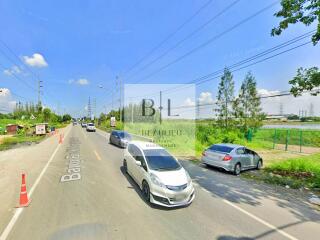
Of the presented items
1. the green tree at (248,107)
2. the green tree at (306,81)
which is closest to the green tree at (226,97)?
the green tree at (248,107)

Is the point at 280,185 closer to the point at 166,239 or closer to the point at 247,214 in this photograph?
the point at 247,214

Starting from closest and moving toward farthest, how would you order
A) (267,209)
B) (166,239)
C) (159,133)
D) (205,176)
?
(166,239) < (267,209) < (205,176) < (159,133)

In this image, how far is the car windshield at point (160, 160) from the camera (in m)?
7.07

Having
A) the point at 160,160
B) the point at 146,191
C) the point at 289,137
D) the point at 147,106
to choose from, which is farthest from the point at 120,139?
the point at 289,137

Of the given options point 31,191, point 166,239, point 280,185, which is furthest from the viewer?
point 280,185

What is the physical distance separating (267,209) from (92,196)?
556 centimetres

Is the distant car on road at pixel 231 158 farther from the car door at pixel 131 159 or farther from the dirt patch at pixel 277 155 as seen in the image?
the car door at pixel 131 159

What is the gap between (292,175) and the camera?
11.3 meters

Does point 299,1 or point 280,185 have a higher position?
point 299,1

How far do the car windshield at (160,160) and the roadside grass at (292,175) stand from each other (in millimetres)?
5599

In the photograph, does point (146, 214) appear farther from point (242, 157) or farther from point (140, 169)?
point (242, 157)

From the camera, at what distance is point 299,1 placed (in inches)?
324

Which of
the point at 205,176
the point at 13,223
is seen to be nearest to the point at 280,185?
the point at 205,176

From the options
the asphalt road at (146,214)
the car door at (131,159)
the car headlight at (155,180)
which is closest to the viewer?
the asphalt road at (146,214)
